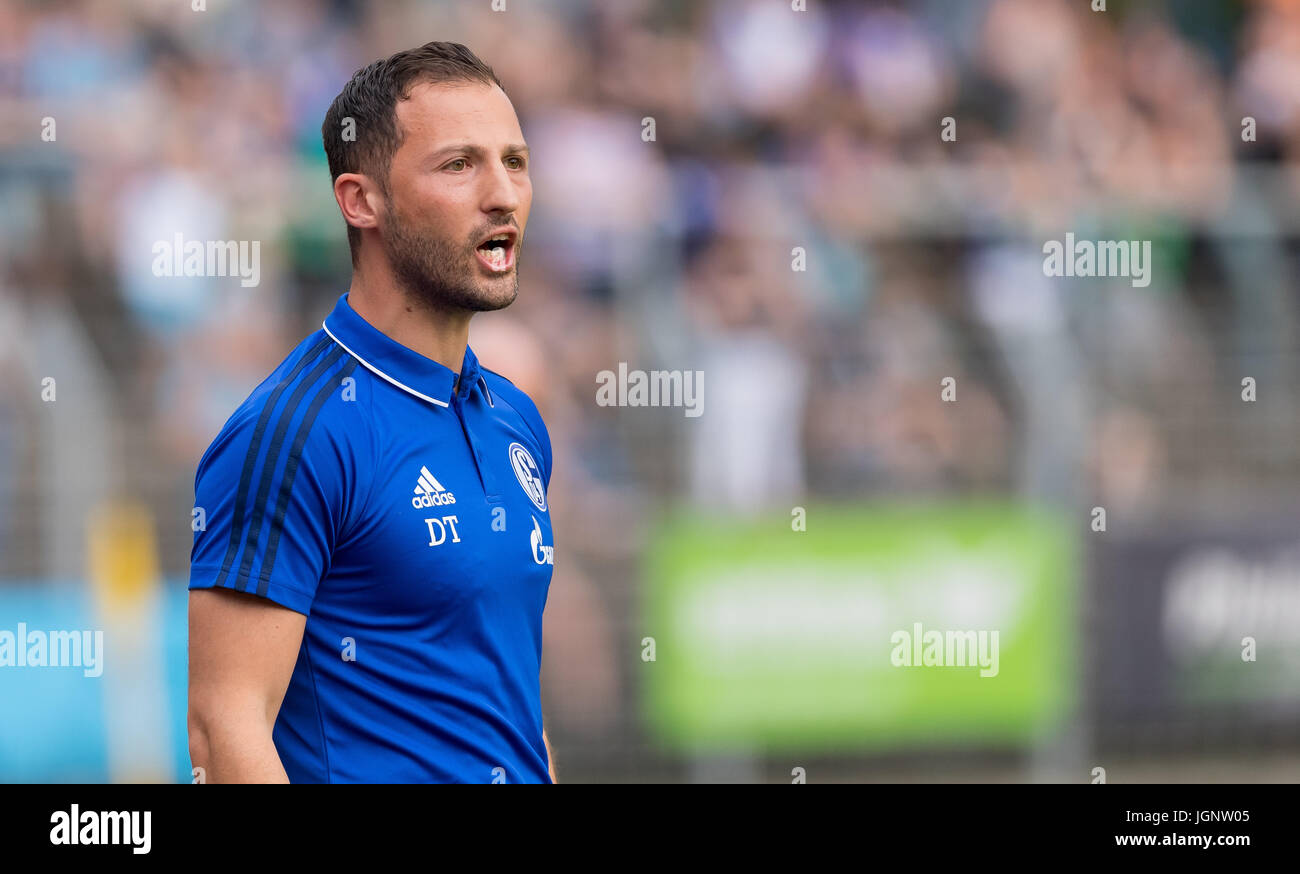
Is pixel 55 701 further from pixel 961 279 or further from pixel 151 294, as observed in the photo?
pixel 961 279

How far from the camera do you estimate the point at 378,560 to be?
294cm

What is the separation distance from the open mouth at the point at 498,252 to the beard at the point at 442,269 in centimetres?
1

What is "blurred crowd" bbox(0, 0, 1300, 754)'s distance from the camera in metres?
7.56

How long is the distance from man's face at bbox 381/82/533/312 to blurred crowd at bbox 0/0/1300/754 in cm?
374
